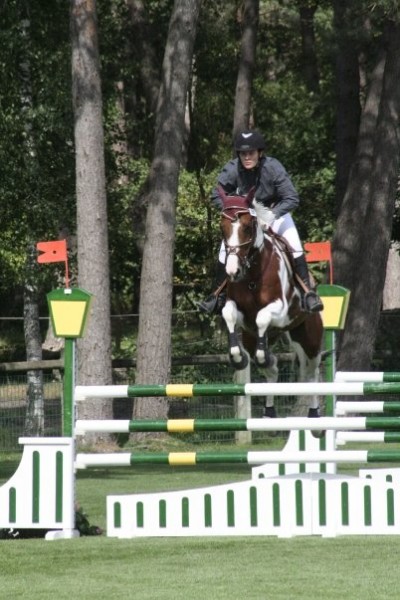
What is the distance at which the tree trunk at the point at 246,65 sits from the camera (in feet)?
79.0

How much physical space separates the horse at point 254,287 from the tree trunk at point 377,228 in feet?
29.6

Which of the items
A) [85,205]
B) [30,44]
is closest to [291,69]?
[30,44]

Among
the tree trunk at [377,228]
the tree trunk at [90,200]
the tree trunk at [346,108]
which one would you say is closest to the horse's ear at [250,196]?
the tree trunk at [90,200]

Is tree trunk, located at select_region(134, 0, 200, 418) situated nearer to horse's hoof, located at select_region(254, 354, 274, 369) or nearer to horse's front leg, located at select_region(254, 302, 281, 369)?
horse's hoof, located at select_region(254, 354, 274, 369)

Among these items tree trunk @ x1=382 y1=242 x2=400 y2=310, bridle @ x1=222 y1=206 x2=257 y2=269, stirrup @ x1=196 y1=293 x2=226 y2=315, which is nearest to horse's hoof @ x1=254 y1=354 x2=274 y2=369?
stirrup @ x1=196 y1=293 x2=226 y2=315

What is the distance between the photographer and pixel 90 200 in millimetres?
16828

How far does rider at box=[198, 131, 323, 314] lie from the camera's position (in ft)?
31.5

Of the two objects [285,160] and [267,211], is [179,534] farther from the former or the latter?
[285,160]

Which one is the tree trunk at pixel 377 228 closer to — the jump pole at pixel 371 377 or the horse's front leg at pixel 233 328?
the jump pole at pixel 371 377

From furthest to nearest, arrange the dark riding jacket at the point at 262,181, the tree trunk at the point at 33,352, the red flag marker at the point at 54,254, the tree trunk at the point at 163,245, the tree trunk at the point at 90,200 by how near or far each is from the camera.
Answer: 1. the tree trunk at the point at 163,245
2. the tree trunk at the point at 33,352
3. the tree trunk at the point at 90,200
4. the red flag marker at the point at 54,254
5. the dark riding jacket at the point at 262,181

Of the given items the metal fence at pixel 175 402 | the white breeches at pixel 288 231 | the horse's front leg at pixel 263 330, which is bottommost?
the metal fence at pixel 175 402

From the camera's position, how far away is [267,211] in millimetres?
9609

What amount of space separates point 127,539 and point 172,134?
Result: 9130 millimetres

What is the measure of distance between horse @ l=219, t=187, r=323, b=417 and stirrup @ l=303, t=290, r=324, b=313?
0.18ft
